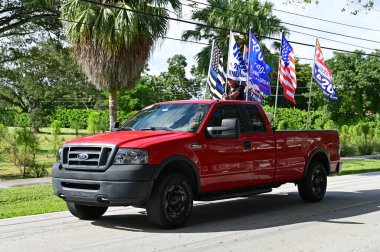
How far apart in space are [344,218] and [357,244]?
77.0 inches

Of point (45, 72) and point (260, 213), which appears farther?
point (45, 72)

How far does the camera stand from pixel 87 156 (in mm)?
7633

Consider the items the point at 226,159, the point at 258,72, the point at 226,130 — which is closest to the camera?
the point at 226,130

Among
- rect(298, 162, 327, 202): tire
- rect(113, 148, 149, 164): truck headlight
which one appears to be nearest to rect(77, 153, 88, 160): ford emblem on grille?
rect(113, 148, 149, 164): truck headlight

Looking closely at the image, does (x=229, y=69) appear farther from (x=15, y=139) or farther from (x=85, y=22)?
(x=15, y=139)

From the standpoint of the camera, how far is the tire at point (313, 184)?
10578 millimetres

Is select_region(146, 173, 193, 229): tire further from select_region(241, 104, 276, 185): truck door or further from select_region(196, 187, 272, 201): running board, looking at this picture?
select_region(241, 104, 276, 185): truck door

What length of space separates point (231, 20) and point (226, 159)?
68.7 feet

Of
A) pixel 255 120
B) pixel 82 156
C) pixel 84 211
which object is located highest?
pixel 255 120

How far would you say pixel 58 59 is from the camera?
93.7ft

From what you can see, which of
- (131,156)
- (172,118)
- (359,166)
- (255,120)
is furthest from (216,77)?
(131,156)

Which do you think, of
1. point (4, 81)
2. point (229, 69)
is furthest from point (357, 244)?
point (4, 81)

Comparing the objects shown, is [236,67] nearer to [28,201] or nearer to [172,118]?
[28,201]

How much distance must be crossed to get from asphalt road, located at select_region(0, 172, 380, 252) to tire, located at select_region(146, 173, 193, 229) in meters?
0.16
